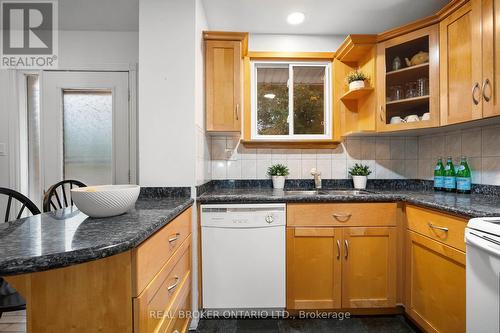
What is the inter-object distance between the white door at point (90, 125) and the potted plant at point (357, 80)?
2.05 metres

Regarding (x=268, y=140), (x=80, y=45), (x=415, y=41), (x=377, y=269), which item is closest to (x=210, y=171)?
(x=268, y=140)

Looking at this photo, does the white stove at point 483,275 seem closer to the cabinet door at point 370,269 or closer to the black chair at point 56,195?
the cabinet door at point 370,269

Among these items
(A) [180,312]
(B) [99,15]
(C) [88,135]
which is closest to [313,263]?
(A) [180,312]

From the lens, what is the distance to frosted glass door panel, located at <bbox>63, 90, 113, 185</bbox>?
2270 millimetres

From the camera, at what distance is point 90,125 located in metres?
2.28

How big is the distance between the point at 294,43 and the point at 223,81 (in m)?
0.90

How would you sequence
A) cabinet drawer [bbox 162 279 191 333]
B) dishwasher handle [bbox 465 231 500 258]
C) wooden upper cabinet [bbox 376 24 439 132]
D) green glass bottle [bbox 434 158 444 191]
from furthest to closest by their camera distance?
1. green glass bottle [bbox 434 158 444 191]
2. wooden upper cabinet [bbox 376 24 439 132]
3. cabinet drawer [bbox 162 279 191 333]
4. dishwasher handle [bbox 465 231 500 258]

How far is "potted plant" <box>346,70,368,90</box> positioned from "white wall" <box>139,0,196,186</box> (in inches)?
51.2

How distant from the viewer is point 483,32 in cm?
134

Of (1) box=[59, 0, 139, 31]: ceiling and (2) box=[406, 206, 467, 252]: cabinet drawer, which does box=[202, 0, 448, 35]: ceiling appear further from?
(2) box=[406, 206, 467, 252]: cabinet drawer

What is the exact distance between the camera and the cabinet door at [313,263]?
1689mm

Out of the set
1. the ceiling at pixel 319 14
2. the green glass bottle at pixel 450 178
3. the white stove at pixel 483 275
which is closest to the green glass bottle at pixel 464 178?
the green glass bottle at pixel 450 178

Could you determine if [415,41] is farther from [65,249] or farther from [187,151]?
[65,249]

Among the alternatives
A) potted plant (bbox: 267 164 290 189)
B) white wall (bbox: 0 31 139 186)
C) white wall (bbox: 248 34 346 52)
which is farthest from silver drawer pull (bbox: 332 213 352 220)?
white wall (bbox: 0 31 139 186)
